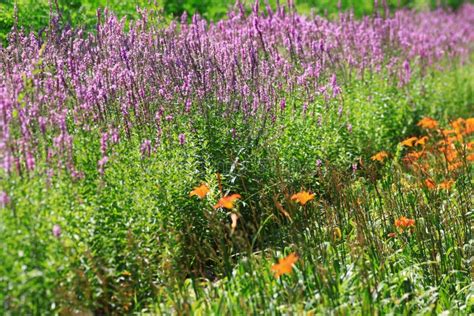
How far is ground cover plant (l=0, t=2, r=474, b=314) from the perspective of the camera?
374 cm

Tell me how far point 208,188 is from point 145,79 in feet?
3.34

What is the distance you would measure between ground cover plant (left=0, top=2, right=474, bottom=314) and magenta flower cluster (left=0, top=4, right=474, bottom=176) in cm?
2

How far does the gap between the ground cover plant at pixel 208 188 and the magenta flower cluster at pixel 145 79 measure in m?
0.02

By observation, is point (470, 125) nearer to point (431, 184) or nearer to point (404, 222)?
point (431, 184)

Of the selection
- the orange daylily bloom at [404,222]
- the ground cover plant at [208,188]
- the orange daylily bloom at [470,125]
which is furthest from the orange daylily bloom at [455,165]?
the orange daylily bloom at [404,222]

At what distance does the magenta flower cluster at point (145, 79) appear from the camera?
4117 millimetres

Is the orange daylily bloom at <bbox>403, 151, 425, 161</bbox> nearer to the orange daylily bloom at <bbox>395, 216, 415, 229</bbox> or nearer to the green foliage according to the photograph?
the green foliage

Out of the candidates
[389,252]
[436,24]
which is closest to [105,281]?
[389,252]

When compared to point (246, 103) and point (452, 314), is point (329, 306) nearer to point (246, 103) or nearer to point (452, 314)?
point (452, 314)

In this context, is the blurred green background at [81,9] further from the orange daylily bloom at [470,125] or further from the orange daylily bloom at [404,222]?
the orange daylily bloom at [404,222]

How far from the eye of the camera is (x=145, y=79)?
517cm

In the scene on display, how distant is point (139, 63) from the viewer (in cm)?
531

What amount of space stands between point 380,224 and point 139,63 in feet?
6.61

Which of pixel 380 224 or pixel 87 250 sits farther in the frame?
pixel 380 224
